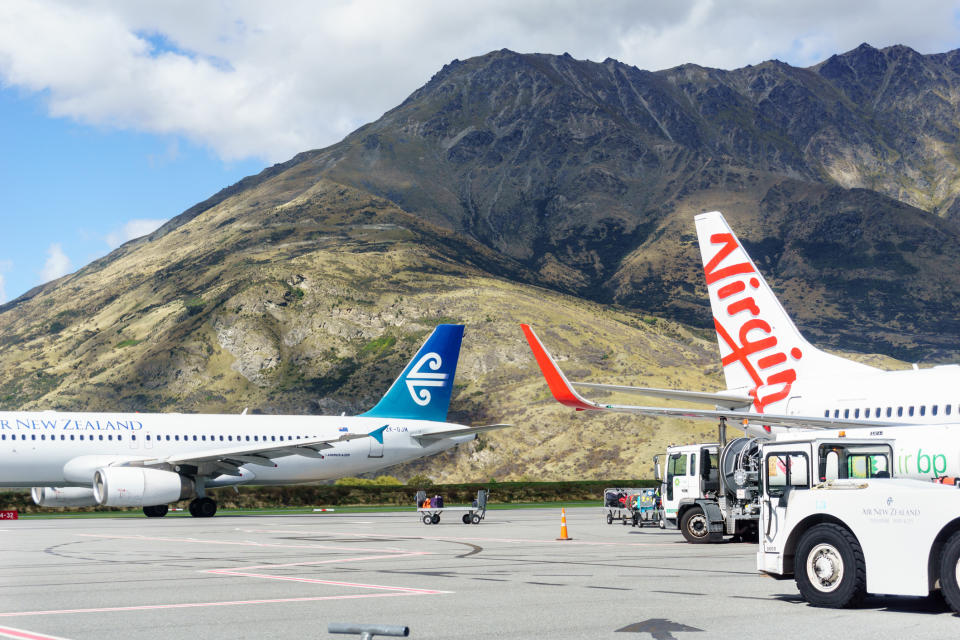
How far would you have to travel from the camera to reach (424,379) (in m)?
59.0

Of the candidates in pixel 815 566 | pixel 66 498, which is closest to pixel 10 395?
pixel 66 498

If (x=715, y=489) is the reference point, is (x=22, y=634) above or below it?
below

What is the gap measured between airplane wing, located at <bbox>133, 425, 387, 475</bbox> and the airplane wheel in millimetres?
19660

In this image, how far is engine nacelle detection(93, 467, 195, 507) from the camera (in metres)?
45.1

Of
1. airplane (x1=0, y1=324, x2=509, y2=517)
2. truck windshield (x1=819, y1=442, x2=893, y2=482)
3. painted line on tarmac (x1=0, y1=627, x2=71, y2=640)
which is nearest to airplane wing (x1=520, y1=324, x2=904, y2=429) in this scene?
truck windshield (x1=819, y1=442, x2=893, y2=482)

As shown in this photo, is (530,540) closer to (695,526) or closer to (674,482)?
(695,526)

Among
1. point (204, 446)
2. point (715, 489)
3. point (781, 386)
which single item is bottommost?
point (715, 489)

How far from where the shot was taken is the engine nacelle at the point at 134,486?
1774 inches

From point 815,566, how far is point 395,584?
695cm

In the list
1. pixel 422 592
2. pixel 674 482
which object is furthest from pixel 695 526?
pixel 422 592

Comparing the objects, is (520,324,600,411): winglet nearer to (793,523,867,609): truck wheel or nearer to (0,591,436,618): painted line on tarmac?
(0,591,436,618): painted line on tarmac

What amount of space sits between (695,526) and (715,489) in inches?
52.4

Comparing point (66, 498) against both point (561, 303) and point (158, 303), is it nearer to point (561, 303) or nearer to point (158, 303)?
point (561, 303)

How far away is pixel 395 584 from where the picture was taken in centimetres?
1789
